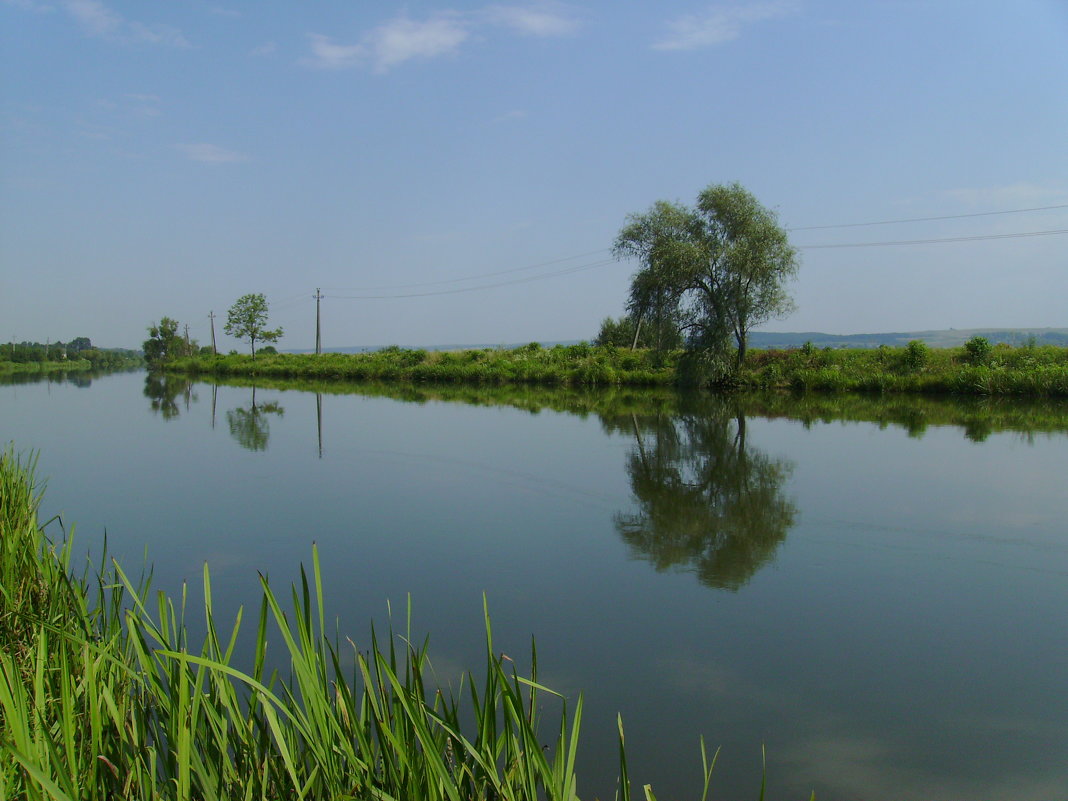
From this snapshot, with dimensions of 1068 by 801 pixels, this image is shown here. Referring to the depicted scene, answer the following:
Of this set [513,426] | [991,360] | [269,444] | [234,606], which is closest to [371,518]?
[234,606]

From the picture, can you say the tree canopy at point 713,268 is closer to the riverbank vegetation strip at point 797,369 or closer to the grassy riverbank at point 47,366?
the riverbank vegetation strip at point 797,369

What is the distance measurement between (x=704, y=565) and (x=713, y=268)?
16428 mm

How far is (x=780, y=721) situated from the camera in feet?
10.3

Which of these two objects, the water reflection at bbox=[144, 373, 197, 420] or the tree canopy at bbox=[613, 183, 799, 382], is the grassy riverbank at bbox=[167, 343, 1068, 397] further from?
the water reflection at bbox=[144, 373, 197, 420]

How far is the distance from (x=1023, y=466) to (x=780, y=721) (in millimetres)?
7493

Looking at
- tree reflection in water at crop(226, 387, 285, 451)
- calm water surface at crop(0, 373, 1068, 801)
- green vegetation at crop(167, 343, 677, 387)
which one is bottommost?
calm water surface at crop(0, 373, 1068, 801)

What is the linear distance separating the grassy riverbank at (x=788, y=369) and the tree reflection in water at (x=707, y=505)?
9.78 m

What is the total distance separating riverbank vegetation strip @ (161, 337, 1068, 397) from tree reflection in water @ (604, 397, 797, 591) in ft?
32.0

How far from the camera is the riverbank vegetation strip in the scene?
61.0 feet

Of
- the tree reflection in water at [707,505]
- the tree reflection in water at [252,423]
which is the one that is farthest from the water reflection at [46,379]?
the tree reflection in water at [707,505]

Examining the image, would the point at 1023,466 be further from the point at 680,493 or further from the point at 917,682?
the point at 917,682

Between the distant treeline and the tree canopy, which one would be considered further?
the distant treeline

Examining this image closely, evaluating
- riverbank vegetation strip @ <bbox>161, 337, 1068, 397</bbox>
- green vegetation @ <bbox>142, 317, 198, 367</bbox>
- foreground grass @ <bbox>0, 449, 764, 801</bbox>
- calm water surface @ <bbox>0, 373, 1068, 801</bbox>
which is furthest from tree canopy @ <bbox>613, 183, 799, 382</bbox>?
green vegetation @ <bbox>142, 317, 198, 367</bbox>

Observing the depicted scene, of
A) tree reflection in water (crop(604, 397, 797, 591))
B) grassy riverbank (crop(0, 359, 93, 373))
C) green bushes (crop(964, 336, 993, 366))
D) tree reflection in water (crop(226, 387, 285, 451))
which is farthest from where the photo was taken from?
grassy riverbank (crop(0, 359, 93, 373))
